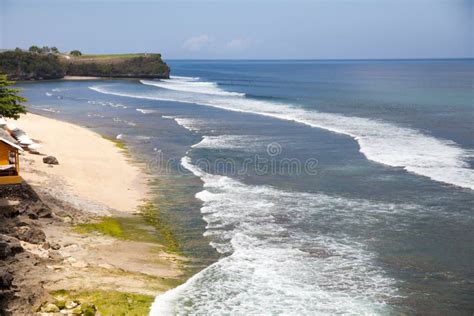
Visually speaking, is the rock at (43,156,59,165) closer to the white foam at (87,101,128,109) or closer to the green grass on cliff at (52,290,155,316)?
the green grass on cliff at (52,290,155,316)

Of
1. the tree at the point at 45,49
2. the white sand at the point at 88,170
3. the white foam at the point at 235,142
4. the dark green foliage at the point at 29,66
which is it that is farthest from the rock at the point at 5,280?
the tree at the point at 45,49

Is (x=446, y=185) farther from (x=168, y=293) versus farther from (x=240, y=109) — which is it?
(x=240, y=109)

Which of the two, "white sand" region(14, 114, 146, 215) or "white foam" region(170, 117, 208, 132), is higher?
"white foam" region(170, 117, 208, 132)

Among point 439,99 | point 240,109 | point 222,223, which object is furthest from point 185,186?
point 439,99

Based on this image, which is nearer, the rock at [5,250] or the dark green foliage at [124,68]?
the rock at [5,250]

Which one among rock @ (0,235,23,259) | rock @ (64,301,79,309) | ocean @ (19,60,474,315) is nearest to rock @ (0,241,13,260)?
rock @ (0,235,23,259)

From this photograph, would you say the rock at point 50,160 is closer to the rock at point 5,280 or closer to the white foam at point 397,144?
the rock at point 5,280

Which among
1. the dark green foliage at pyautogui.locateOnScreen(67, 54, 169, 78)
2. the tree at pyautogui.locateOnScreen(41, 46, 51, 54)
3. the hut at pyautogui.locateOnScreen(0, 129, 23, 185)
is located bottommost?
the hut at pyautogui.locateOnScreen(0, 129, 23, 185)
